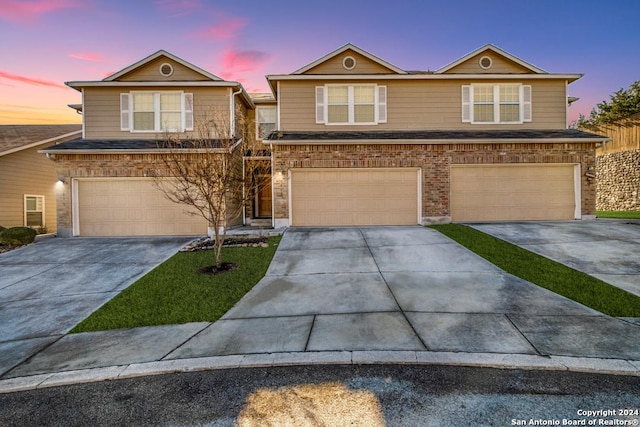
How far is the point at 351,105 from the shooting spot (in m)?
13.7

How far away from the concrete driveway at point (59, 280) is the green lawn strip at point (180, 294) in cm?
43

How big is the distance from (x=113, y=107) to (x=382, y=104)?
1185 centimetres

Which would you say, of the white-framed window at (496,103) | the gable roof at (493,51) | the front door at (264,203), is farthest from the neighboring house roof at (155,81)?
the white-framed window at (496,103)

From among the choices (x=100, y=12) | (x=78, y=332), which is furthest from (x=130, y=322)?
(x=100, y=12)

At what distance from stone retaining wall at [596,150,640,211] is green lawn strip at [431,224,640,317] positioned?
52.7ft

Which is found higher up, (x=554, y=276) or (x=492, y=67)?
(x=492, y=67)

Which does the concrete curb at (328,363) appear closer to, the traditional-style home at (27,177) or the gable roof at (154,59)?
the gable roof at (154,59)

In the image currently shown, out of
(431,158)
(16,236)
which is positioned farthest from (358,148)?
(16,236)

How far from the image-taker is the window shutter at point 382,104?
13625 mm

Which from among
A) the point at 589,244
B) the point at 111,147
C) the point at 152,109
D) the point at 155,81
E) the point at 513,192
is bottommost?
Result: the point at 589,244

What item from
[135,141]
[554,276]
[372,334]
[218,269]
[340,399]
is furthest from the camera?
[135,141]

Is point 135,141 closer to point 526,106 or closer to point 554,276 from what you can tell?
point 554,276

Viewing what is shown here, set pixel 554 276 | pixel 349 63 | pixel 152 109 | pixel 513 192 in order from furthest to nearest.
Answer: pixel 349 63
pixel 152 109
pixel 513 192
pixel 554 276

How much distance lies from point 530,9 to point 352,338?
17.6 metres
